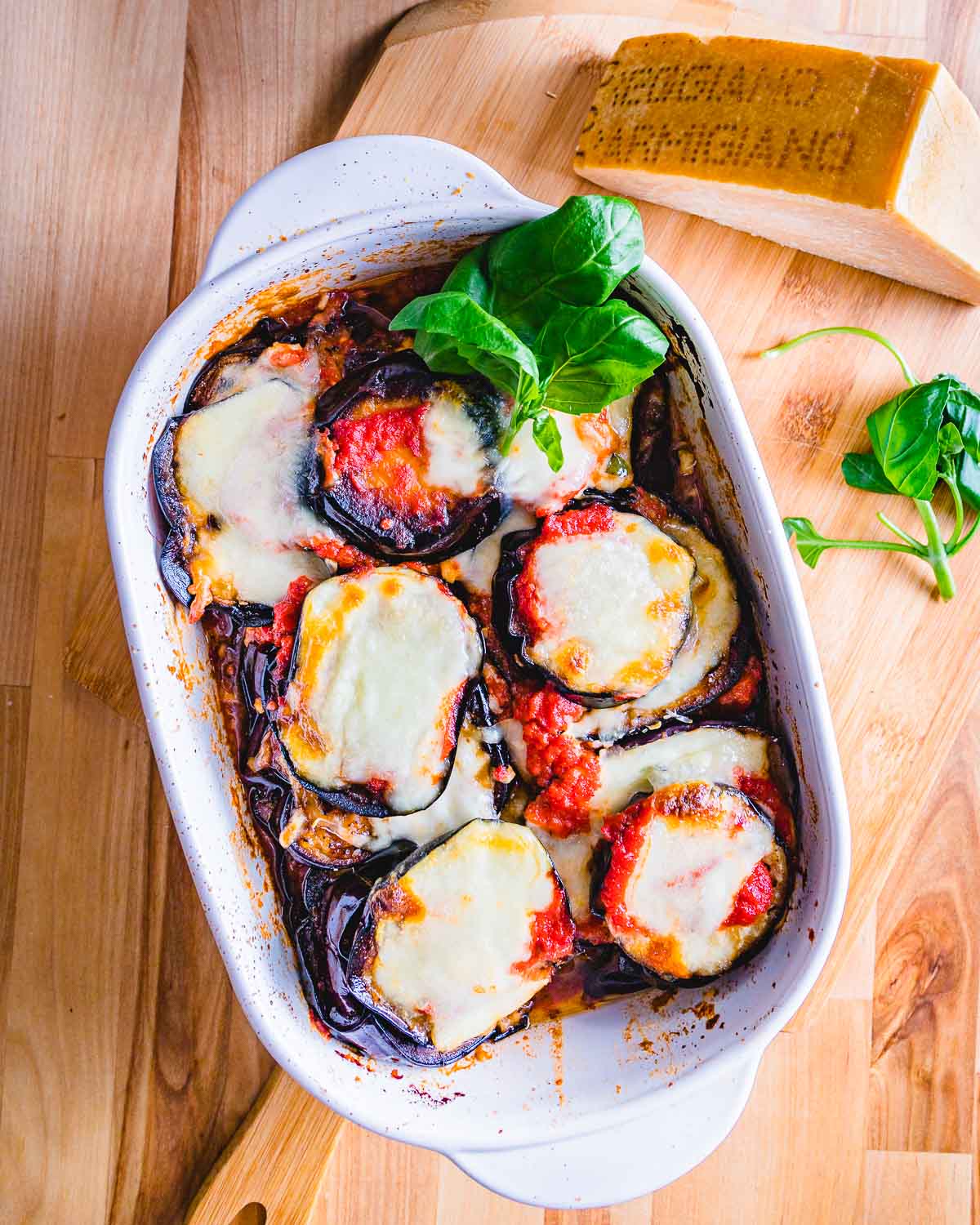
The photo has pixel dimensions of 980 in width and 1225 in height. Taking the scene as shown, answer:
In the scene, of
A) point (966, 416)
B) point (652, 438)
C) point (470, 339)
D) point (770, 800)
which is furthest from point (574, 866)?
point (966, 416)

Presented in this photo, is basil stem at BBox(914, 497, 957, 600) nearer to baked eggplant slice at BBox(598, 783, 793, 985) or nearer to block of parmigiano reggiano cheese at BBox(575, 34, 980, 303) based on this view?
block of parmigiano reggiano cheese at BBox(575, 34, 980, 303)

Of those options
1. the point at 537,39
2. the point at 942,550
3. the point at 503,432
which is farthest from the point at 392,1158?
the point at 537,39

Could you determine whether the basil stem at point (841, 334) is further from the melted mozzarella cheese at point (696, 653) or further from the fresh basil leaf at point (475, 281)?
the fresh basil leaf at point (475, 281)

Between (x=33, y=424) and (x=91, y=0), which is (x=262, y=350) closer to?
(x=33, y=424)

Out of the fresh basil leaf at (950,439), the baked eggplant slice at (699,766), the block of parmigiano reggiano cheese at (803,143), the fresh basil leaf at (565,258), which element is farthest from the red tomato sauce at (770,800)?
the block of parmigiano reggiano cheese at (803,143)

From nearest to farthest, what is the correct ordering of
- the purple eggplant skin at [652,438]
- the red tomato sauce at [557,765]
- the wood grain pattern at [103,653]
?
the red tomato sauce at [557,765]
the purple eggplant skin at [652,438]
the wood grain pattern at [103,653]
